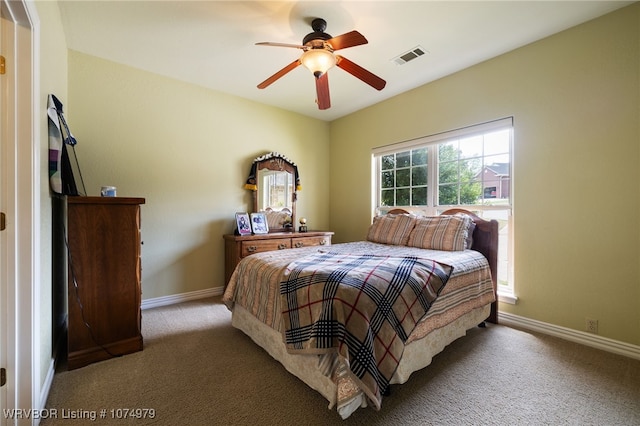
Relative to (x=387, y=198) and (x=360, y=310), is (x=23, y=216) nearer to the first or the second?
(x=360, y=310)

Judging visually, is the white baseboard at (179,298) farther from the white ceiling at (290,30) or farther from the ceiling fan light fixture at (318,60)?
the ceiling fan light fixture at (318,60)

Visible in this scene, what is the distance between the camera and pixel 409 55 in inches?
105

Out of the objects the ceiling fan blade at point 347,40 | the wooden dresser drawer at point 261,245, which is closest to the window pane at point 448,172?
the ceiling fan blade at point 347,40

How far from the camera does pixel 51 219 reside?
1725 mm

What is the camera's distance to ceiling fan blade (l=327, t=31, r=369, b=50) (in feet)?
5.99

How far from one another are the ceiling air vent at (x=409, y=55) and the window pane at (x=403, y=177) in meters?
1.33

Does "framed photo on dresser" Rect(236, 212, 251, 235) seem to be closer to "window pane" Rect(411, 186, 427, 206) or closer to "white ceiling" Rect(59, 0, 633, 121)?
"white ceiling" Rect(59, 0, 633, 121)

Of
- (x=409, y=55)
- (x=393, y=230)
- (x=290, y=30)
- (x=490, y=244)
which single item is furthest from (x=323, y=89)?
(x=490, y=244)

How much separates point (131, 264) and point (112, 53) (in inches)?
85.0

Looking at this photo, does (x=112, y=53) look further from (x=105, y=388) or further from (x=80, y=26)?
(x=105, y=388)

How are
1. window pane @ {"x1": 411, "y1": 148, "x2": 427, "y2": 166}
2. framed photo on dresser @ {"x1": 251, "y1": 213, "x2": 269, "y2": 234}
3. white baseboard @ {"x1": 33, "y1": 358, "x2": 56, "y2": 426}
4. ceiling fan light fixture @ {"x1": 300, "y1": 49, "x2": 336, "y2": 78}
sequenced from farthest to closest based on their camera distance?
framed photo on dresser @ {"x1": 251, "y1": 213, "x2": 269, "y2": 234} → window pane @ {"x1": 411, "y1": 148, "x2": 427, "y2": 166} → ceiling fan light fixture @ {"x1": 300, "y1": 49, "x2": 336, "y2": 78} → white baseboard @ {"x1": 33, "y1": 358, "x2": 56, "y2": 426}

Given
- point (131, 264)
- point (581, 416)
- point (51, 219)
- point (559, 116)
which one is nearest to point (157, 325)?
point (131, 264)

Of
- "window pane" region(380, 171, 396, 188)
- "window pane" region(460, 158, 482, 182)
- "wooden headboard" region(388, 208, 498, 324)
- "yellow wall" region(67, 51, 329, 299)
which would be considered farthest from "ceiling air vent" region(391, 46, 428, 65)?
"yellow wall" region(67, 51, 329, 299)

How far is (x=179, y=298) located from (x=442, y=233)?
9.94 ft
